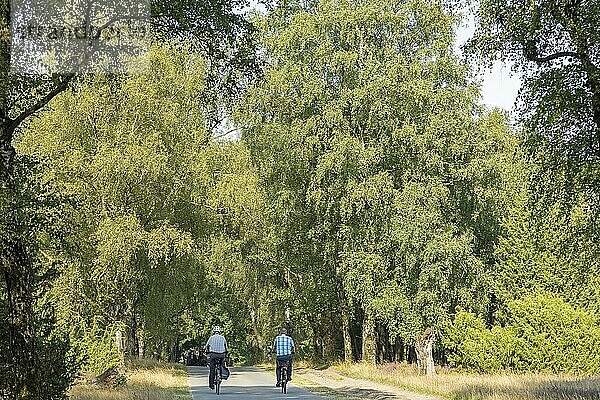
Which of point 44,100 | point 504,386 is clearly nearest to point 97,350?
point 504,386

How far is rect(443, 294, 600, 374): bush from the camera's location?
24.3 m

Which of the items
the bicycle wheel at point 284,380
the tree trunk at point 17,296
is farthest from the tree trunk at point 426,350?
the tree trunk at point 17,296

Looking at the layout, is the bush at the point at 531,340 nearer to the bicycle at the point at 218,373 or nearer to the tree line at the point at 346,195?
the tree line at the point at 346,195

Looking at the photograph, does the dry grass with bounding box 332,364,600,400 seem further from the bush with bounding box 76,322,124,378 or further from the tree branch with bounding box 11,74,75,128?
the tree branch with bounding box 11,74,75,128

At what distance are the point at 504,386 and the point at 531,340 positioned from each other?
567 centimetres

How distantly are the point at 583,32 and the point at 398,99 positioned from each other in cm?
1652

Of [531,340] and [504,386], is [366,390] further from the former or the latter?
[531,340]

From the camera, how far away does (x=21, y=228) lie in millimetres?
10258

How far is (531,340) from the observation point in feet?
81.1

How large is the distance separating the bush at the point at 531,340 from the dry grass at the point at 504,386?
80 cm

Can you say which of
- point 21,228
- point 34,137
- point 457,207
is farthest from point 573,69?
point 34,137

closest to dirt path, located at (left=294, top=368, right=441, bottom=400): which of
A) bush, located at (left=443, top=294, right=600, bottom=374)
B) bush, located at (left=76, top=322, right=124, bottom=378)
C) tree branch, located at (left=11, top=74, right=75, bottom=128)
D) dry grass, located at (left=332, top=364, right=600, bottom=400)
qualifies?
dry grass, located at (left=332, top=364, right=600, bottom=400)

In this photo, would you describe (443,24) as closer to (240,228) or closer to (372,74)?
(372,74)

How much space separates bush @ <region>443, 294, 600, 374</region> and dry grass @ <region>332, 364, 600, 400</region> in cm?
80
